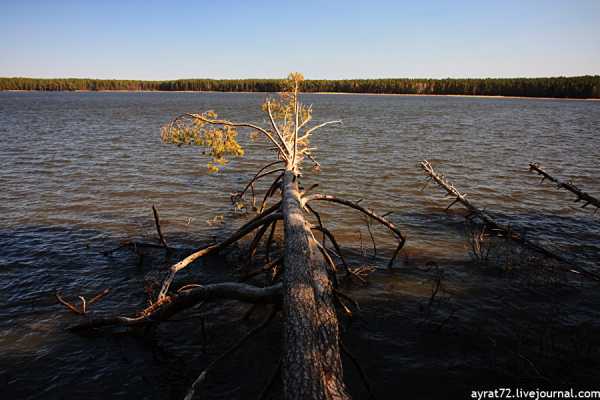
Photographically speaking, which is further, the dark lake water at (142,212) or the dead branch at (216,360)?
the dark lake water at (142,212)

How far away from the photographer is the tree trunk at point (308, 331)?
291 centimetres

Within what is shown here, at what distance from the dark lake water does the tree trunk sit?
2949 millimetres

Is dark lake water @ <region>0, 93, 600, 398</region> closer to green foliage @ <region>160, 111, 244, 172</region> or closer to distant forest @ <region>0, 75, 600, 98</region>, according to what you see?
green foliage @ <region>160, 111, 244, 172</region>

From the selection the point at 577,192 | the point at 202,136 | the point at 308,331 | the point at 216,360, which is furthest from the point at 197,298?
the point at 577,192

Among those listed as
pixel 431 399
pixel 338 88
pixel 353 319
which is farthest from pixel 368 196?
pixel 338 88

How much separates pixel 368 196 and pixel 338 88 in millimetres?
167095

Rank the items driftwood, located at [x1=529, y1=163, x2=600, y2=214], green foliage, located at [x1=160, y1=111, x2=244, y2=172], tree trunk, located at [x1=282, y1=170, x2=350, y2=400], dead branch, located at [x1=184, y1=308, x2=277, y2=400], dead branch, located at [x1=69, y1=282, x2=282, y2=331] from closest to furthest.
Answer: tree trunk, located at [x1=282, y1=170, x2=350, y2=400]
dead branch, located at [x1=184, y1=308, x2=277, y2=400]
dead branch, located at [x1=69, y1=282, x2=282, y2=331]
driftwood, located at [x1=529, y1=163, x2=600, y2=214]
green foliage, located at [x1=160, y1=111, x2=244, y2=172]

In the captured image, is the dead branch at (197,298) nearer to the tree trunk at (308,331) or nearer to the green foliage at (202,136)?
the tree trunk at (308,331)

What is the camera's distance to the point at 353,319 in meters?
7.14

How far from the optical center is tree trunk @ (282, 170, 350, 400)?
9.55 feet

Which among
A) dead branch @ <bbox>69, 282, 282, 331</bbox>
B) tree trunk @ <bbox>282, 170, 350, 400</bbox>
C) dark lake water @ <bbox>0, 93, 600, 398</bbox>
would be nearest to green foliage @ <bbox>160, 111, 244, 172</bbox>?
dark lake water @ <bbox>0, 93, 600, 398</bbox>

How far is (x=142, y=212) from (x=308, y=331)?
1128cm

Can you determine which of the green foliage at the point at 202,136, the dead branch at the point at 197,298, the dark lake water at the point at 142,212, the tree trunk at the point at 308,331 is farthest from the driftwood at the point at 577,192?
the green foliage at the point at 202,136

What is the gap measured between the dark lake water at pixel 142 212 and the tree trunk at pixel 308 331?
9.67 feet
